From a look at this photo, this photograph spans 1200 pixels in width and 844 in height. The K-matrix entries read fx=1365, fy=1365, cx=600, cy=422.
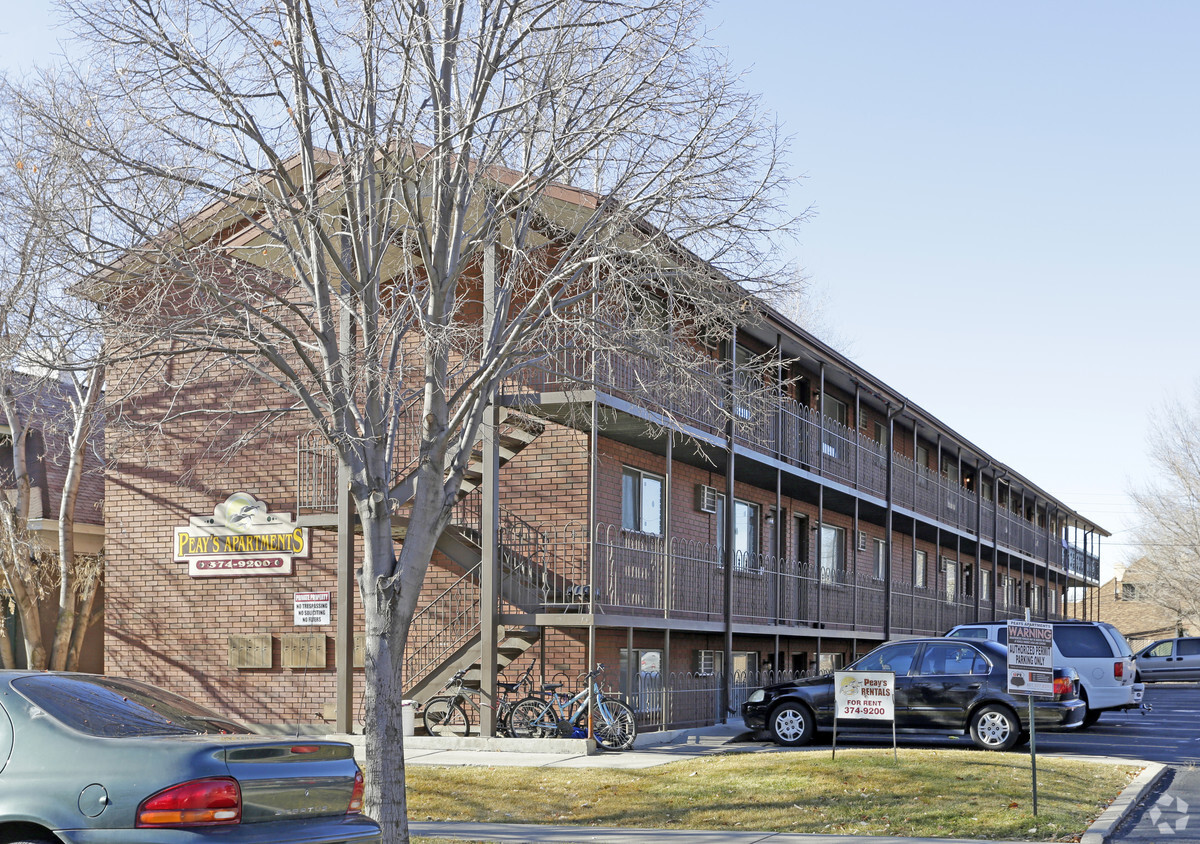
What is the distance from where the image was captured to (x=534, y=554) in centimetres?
1992

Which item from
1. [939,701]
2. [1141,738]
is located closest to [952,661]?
[939,701]

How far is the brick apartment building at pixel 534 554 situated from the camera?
18578 mm

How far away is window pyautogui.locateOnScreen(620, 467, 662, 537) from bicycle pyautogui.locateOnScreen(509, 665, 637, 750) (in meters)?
4.13

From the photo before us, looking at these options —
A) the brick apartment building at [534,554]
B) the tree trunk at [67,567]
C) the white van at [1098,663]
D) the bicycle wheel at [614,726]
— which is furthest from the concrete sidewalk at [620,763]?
the tree trunk at [67,567]

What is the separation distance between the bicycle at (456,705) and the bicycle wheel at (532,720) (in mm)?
153

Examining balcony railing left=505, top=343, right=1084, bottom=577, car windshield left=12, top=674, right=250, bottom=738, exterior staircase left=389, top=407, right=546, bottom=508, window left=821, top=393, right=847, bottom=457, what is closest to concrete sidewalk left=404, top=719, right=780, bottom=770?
exterior staircase left=389, top=407, right=546, bottom=508

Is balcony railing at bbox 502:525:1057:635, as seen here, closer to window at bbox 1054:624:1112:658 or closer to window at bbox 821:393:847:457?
window at bbox 821:393:847:457

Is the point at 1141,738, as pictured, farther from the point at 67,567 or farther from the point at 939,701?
the point at 67,567

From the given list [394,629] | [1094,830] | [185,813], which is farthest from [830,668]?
[185,813]

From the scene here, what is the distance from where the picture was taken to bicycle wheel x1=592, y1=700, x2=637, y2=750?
57.1ft

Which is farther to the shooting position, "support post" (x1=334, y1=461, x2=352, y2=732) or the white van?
the white van

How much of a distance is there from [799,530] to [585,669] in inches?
432

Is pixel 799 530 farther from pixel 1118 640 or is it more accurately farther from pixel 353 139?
pixel 353 139

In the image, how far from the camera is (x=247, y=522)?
71.6 ft
